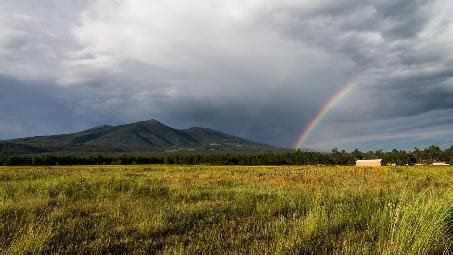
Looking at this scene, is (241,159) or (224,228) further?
(241,159)

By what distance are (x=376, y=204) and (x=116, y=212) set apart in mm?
8635

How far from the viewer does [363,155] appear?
573 ft

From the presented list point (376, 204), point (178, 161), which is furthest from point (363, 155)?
point (376, 204)

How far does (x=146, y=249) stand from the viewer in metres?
7.30

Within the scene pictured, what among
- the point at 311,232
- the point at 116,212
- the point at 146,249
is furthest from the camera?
the point at 116,212

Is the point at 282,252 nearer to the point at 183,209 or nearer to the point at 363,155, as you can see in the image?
the point at 183,209

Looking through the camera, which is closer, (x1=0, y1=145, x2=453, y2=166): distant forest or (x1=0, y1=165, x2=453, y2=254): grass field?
(x1=0, y1=165, x2=453, y2=254): grass field

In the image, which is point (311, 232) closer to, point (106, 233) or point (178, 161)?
point (106, 233)

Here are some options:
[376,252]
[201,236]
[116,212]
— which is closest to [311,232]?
[376,252]

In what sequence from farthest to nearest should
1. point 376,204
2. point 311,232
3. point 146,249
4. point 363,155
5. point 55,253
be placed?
point 363,155 < point 376,204 < point 311,232 < point 146,249 < point 55,253

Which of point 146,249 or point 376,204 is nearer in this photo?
point 146,249

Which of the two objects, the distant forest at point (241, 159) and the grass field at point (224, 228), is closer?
the grass field at point (224, 228)

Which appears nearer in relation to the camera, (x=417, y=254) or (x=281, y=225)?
(x=417, y=254)

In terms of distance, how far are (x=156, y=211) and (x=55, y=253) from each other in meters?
4.75
